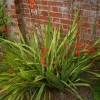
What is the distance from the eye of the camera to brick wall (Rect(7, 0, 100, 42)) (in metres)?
3.52

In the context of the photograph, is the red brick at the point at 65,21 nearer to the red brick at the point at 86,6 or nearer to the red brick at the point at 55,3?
the red brick at the point at 55,3

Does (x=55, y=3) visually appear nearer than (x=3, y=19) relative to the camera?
Yes

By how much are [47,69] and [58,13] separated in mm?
1028

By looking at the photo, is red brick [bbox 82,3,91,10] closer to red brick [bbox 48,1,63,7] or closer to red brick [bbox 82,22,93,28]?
red brick [bbox 82,22,93,28]

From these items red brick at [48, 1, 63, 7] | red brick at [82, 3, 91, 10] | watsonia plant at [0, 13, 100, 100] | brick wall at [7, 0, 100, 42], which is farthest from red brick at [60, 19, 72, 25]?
red brick at [82, 3, 91, 10]

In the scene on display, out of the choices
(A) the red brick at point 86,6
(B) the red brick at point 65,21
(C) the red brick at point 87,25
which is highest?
(A) the red brick at point 86,6

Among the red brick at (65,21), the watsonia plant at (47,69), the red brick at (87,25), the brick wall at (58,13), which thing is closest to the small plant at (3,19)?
the brick wall at (58,13)

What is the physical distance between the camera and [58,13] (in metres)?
3.78

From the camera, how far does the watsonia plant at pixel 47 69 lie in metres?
3.20

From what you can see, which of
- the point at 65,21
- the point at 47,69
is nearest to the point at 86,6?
the point at 65,21

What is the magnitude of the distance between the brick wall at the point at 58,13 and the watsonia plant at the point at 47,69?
0.17 metres

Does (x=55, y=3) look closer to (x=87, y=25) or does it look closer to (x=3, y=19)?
(x=87, y=25)

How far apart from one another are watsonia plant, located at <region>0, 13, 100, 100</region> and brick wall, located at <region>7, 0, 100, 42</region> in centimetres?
17

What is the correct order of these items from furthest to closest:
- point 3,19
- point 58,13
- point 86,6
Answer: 1. point 3,19
2. point 58,13
3. point 86,6
